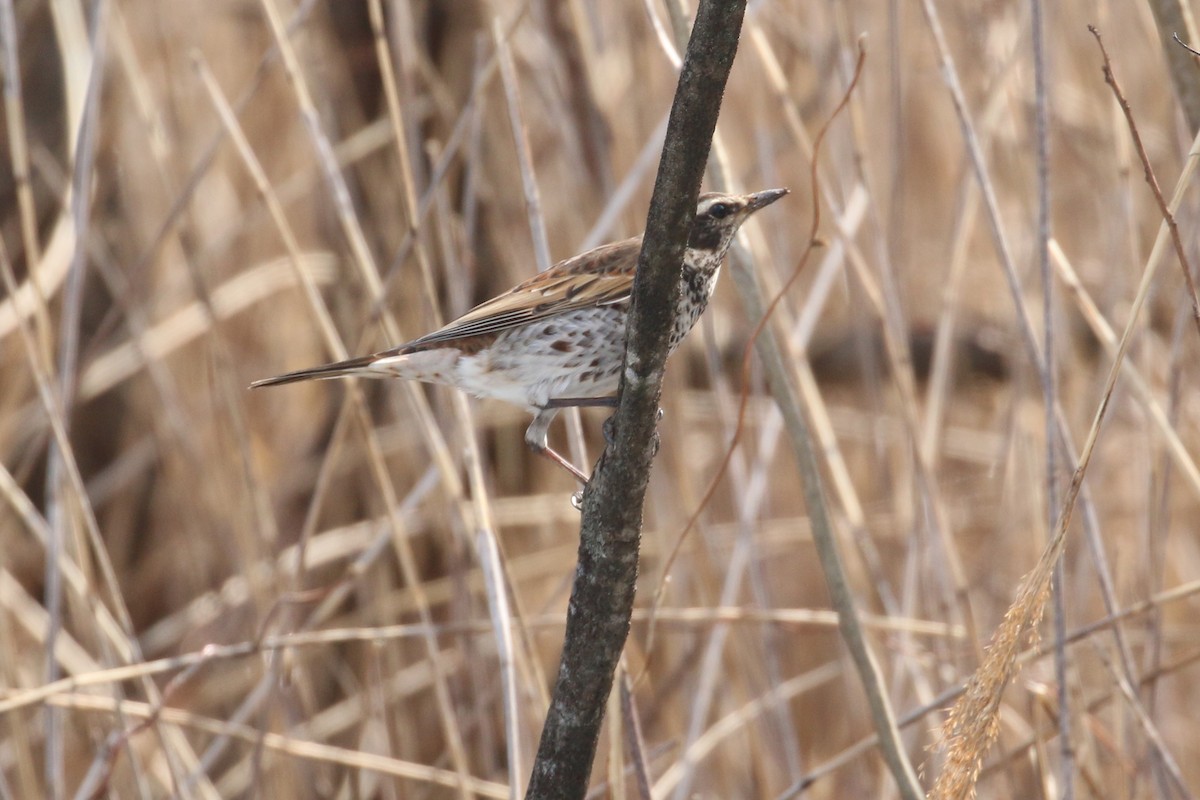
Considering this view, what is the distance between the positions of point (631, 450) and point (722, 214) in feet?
3.20

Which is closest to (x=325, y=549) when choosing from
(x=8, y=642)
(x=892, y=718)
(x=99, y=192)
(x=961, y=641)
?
(x=8, y=642)

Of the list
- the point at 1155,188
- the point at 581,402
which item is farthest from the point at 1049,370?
the point at 581,402

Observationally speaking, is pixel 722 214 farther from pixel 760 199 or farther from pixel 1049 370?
pixel 1049 370

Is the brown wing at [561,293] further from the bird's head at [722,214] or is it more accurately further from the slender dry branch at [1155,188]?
the slender dry branch at [1155,188]

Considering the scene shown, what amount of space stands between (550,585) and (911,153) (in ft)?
7.88

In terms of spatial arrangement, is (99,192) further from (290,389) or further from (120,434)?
(290,389)

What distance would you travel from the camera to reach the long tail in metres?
2.35

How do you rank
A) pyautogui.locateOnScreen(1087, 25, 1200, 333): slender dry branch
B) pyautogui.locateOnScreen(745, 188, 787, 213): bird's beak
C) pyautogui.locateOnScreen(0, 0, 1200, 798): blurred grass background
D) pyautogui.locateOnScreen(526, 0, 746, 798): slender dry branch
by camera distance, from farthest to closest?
pyautogui.locateOnScreen(0, 0, 1200, 798): blurred grass background
pyautogui.locateOnScreen(745, 188, 787, 213): bird's beak
pyautogui.locateOnScreen(1087, 25, 1200, 333): slender dry branch
pyautogui.locateOnScreen(526, 0, 746, 798): slender dry branch

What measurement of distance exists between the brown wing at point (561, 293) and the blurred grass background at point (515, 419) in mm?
165

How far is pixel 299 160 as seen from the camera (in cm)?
604

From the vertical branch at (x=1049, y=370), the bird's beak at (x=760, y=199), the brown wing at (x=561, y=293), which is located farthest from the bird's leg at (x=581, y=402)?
the vertical branch at (x=1049, y=370)

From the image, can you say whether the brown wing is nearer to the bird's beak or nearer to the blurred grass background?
the blurred grass background

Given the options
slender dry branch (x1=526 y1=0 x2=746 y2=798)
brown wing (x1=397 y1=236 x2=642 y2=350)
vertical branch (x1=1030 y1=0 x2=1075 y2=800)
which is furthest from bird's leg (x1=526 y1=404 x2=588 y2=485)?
vertical branch (x1=1030 y1=0 x2=1075 y2=800)

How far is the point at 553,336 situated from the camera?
2.67 m
